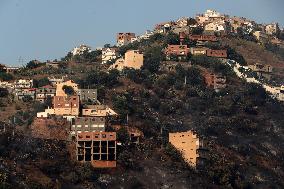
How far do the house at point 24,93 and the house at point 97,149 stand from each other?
20113 millimetres

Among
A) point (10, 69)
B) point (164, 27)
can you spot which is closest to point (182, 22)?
point (164, 27)

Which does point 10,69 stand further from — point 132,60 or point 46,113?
point 46,113

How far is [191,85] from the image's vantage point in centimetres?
10769

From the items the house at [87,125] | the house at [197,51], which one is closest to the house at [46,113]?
the house at [87,125]

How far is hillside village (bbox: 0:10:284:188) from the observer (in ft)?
263

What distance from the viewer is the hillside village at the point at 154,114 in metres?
80.1

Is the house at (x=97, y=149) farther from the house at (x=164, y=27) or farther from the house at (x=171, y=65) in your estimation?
the house at (x=164, y=27)

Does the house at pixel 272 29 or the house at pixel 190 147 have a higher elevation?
the house at pixel 272 29

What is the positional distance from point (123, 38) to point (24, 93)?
3983cm

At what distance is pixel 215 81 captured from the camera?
361 ft

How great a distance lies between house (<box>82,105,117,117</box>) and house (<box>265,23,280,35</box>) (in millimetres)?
60130

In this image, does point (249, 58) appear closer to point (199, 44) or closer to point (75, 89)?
point (199, 44)

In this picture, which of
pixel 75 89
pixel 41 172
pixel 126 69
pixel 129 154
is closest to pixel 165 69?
pixel 126 69

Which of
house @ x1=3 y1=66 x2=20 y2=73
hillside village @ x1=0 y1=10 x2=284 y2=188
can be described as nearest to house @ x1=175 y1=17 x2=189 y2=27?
hillside village @ x1=0 y1=10 x2=284 y2=188
